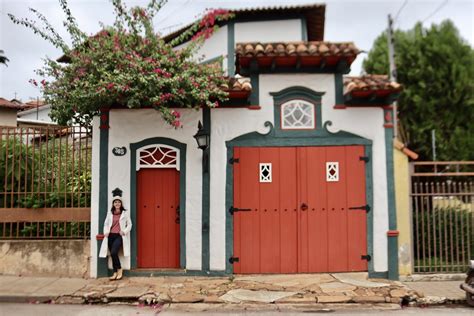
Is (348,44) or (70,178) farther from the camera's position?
(70,178)

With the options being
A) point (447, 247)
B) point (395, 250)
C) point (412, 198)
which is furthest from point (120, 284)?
point (447, 247)

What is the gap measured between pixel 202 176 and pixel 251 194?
0.99 meters

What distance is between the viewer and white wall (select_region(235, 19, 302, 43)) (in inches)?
486

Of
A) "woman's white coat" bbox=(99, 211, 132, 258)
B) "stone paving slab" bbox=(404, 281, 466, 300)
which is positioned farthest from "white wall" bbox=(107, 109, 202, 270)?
"stone paving slab" bbox=(404, 281, 466, 300)

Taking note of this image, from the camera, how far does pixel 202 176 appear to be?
7426mm

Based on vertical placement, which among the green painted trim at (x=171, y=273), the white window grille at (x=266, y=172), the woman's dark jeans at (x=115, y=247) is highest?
the white window grille at (x=266, y=172)

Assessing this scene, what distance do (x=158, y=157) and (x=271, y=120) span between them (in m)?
2.27

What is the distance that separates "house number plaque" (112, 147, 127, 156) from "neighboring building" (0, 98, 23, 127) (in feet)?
30.8

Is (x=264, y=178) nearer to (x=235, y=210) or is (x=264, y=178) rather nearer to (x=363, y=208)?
(x=235, y=210)

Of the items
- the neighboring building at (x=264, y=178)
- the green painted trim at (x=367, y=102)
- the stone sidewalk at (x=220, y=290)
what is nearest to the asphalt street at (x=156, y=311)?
the stone sidewalk at (x=220, y=290)

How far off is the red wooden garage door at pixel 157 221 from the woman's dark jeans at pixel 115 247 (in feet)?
1.38

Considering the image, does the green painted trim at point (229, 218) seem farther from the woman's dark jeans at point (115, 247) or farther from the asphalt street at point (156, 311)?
the woman's dark jeans at point (115, 247)

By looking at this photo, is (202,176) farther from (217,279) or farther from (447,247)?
(447,247)

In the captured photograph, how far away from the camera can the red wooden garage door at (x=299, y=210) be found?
24.2 feet
